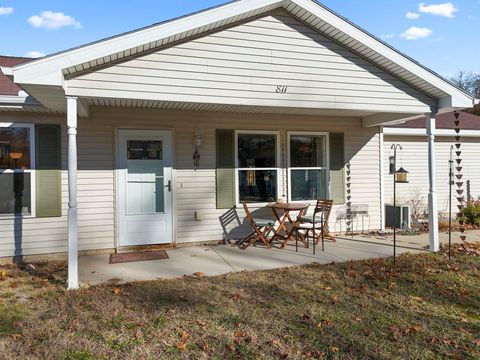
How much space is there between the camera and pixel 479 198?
10.4m

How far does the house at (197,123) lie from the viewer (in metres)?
4.80

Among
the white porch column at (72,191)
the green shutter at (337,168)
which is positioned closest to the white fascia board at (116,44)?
the white porch column at (72,191)

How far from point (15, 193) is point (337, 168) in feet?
20.1

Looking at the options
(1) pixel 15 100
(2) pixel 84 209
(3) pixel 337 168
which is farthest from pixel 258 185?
(1) pixel 15 100

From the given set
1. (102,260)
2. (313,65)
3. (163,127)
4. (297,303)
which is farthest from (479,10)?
(102,260)

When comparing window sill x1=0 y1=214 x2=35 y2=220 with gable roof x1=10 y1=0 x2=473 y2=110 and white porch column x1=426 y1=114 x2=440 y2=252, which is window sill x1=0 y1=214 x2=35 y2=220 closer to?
gable roof x1=10 y1=0 x2=473 y2=110

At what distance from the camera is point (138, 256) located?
612cm

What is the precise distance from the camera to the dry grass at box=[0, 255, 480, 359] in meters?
3.04

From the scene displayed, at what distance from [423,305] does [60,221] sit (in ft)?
18.2

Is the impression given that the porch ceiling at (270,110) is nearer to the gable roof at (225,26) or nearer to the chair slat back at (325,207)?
the gable roof at (225,26)

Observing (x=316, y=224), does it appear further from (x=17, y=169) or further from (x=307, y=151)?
(x=17, y=169)

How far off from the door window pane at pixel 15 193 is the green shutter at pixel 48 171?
0.16m

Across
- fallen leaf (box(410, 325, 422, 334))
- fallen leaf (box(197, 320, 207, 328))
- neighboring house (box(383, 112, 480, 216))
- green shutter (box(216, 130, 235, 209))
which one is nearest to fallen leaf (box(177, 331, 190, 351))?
fallen leaf (box(197, 320, 207, 328))

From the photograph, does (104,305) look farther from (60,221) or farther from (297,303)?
(60,221)
